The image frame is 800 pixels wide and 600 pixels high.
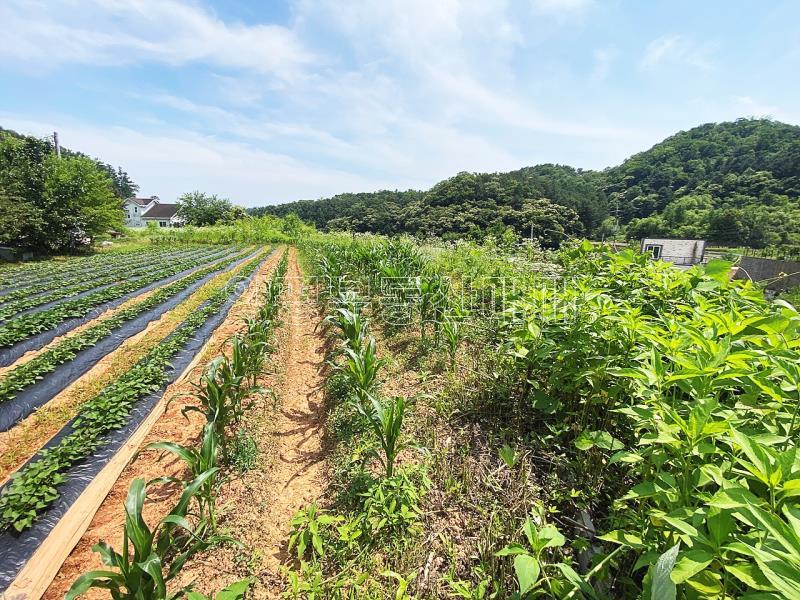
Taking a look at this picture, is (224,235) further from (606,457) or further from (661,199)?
(661,199)

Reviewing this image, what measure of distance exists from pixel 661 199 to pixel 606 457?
60.5 metres

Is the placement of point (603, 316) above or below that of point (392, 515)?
above

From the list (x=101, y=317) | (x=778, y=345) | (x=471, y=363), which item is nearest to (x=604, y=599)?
(x=778, y=345)

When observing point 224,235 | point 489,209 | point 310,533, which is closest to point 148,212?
point 224,235

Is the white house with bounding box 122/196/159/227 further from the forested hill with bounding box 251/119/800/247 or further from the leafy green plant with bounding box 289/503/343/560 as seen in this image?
the leafy green plant with bounding box 289/503/343/560

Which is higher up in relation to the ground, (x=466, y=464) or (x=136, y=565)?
(x=136, y=565)

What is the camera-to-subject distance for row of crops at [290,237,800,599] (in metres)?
1.01

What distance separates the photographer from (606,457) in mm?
2271

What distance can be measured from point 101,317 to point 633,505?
950 centimetres

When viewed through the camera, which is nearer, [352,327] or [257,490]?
[257,490]

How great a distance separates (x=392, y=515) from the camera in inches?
93.0

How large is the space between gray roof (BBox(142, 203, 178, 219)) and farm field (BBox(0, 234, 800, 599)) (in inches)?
2948

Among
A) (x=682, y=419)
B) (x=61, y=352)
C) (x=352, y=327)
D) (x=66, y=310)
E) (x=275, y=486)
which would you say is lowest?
(x=275, y=486)

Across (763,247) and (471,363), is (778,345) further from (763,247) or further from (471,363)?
(763,247)
